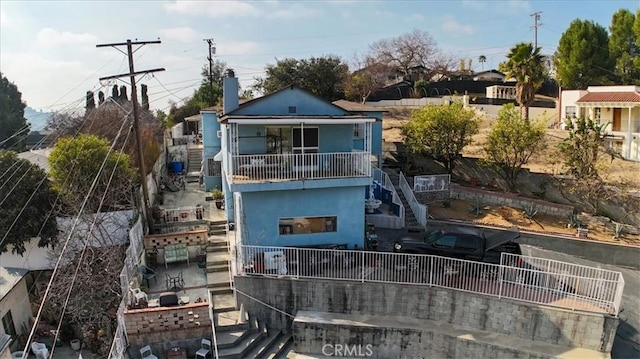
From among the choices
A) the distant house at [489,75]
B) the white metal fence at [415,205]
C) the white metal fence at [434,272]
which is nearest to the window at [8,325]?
the white metal fence at [434,272]

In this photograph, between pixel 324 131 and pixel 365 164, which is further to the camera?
pixel 324 131

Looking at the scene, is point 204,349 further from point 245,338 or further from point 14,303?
point 14,303

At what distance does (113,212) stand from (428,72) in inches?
2205

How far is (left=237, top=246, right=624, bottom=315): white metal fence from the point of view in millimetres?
12250

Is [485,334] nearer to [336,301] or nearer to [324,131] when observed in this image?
[336,301]

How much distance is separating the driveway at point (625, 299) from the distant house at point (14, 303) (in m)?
13.8

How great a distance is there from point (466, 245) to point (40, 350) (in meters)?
14.4

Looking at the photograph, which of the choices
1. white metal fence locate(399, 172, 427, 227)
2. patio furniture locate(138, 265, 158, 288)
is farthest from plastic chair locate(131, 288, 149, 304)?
white metal fence locate(399, 172, 427, 227)

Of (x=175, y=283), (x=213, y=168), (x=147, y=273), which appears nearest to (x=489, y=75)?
(x=213, y=168)

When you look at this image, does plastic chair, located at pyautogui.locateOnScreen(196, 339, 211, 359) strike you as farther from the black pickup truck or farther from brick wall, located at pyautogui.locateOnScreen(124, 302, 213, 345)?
the black pickup truck

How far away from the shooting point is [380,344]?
13.0m

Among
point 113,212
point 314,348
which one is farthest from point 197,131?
point 314,348

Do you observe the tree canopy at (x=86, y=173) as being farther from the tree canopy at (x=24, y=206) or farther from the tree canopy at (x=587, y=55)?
the tree canopy at (x=587, y=55)

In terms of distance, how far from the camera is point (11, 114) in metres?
→ 41.8
